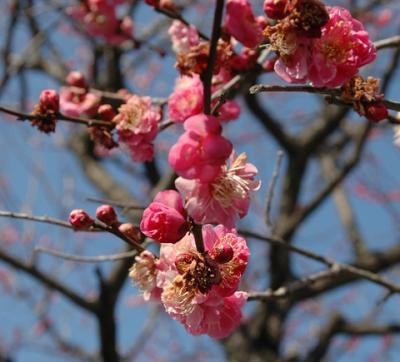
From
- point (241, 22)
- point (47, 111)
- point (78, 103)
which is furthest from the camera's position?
point (78, 103)

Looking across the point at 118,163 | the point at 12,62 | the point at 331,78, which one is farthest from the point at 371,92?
the point at 118,163

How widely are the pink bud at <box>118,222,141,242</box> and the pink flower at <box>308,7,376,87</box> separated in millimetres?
463

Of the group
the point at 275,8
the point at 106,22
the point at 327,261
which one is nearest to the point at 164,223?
the point at 275,8

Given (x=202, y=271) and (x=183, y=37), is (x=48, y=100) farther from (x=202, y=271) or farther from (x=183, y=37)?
(x=202, y=271)

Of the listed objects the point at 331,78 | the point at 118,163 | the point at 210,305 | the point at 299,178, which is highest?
the point at 118,163

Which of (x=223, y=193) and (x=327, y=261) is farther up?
(x=327, y=261)

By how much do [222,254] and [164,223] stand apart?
4.9 inches

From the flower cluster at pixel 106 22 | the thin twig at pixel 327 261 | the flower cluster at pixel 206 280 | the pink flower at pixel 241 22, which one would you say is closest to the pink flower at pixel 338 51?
the pink flower at pixel 241 22

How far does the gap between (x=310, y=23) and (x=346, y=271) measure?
0.99 m

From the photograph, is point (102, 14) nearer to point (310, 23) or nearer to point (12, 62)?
point (310, 23)

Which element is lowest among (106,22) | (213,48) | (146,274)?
(146,274)

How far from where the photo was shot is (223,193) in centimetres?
88

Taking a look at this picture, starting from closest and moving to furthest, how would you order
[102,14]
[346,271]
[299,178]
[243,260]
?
[243,260], [346,271], [102,14], [299,178]

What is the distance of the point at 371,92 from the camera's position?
979mm
